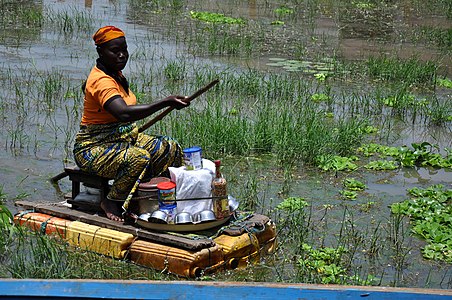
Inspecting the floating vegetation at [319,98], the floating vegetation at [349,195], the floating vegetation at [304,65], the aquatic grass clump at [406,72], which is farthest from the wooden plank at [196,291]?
the floating vegetation at [304,65]

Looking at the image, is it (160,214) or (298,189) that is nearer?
(160,214)

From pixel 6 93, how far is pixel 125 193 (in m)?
4.56

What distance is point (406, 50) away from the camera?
47.7 ft

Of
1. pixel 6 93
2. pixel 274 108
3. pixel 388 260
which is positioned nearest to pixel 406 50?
pixel 274 108

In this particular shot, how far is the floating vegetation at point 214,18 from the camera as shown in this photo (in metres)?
16.2

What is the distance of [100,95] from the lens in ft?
18.4

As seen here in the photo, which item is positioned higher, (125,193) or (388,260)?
(125,193)

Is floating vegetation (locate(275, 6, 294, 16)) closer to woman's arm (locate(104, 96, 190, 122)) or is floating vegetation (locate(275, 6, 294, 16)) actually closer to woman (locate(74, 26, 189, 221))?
woman (locate(74, 26, 189, 221))

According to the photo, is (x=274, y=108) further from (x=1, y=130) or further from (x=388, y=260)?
(x=388, y=260)

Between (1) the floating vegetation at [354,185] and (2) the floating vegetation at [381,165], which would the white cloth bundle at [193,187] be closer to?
(1) the floating vegetation at [354,185]

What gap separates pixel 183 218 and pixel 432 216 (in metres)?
2.19

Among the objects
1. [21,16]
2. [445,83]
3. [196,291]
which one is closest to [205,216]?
[196,291]

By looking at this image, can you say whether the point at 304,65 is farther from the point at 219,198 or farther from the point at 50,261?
the point at 50,261

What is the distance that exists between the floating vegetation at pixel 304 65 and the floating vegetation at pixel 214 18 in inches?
141
